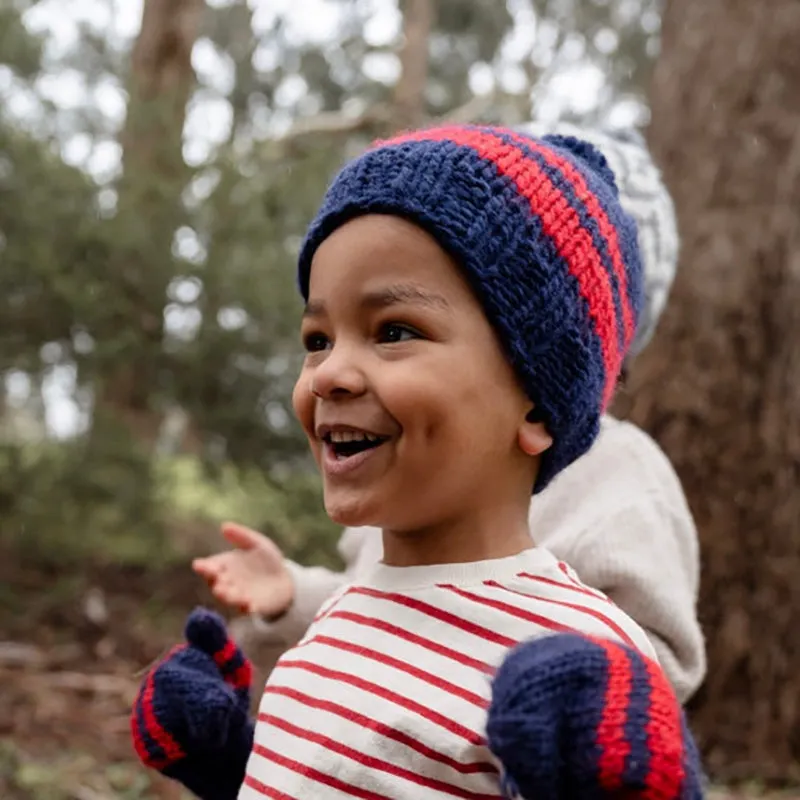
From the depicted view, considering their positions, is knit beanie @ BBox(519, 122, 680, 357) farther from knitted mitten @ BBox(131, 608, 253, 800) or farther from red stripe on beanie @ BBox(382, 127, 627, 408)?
knitted mitten @ BBox(131, 608, 253, 800)

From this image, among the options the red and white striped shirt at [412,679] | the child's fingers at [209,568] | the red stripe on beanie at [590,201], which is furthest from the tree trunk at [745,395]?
the red and white striped shirt at [412,679]

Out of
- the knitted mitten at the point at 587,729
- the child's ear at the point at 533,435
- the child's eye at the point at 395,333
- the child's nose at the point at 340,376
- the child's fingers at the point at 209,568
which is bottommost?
the child's fingers at the point at 209,568

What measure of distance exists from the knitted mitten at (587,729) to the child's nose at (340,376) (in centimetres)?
35

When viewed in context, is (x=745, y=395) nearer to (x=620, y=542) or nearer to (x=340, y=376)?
(x=620, y=542)

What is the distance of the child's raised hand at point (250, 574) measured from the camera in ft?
5.59

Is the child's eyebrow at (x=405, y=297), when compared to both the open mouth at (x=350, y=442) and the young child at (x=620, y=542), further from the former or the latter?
the young child at (x=620, y=542)

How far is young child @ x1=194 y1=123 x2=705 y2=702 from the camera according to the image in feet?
5.15

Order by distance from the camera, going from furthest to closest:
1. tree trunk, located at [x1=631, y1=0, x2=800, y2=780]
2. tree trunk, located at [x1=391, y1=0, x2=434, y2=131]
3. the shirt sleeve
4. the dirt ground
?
tree trunk, located at [x1=391, y1=0, x2=434, y2=131]
tree trunk, located at [x1=631, y1=0, x2=800, y2=780]
the dirt ground
the shirt sleeve

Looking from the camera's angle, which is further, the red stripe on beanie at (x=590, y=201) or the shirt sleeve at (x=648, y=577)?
the shirt sleeve at (x=648, y=577)

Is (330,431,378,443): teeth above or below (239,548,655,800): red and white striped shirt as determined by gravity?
above

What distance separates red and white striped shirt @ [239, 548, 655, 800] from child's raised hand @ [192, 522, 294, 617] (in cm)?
47

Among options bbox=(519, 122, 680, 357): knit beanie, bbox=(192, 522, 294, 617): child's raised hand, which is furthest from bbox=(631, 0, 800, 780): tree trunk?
bbox=(192, 522, 294, 617): child's raised hand

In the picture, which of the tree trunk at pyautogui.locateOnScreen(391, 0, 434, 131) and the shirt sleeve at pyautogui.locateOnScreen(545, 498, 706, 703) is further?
the tree trunk at pyautogui.locateOnScreen(391, 0, 434, 131)

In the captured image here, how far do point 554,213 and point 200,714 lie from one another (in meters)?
0.77
